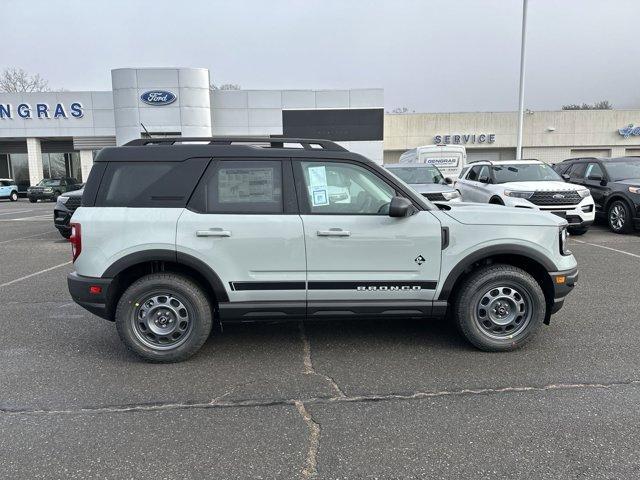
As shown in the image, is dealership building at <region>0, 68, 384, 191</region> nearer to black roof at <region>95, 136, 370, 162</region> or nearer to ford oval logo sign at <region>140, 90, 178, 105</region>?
ford oval logo sign at <region>140, 90, 178, 105</region>

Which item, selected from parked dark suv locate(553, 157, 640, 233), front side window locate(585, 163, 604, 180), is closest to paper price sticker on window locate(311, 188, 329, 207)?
parked dark suv locate(553, 157, 640, 233)

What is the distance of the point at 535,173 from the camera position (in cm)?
1154

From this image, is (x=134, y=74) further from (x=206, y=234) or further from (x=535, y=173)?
(x=206, y=234)

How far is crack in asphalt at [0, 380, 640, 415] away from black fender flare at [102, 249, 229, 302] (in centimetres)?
102

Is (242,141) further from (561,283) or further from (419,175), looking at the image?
(419,175)

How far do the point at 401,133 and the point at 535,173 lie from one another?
27763 mm

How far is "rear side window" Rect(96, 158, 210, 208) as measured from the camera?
414 centimetres

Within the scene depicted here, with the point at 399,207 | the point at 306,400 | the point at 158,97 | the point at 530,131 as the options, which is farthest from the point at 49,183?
the point at 530,131

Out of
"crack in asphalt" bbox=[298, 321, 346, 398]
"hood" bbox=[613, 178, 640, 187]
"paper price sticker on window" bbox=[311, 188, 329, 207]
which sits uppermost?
"hood" bbox=[613, 178, 640, 187]

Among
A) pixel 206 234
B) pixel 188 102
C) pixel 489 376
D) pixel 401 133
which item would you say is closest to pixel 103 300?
pixel 206 234

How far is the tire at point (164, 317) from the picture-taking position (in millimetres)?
4156

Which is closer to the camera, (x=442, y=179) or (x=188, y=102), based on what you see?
(x=442, y=179)

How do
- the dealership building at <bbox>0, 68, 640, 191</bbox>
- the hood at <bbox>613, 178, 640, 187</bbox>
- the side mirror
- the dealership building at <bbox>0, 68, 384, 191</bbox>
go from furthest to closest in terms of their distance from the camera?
1. the dealership building at <bbox>0, 68, 384, 191</bbox>
2. the dealership building at <bbox>0, 68, 640, 191</bbox>
3. the hood at <bbox>613, 178, 640, 187</bbox>
4. the side mirror

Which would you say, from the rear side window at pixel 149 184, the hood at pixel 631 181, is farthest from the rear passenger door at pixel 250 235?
the hood at pixel 631 181
